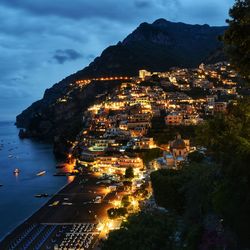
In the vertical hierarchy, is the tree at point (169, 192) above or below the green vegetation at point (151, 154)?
above

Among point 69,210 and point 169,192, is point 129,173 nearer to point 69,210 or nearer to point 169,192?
point 69,210

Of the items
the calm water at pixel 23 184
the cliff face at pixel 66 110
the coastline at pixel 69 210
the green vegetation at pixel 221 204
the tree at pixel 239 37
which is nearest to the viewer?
the tree at pixel 239 37

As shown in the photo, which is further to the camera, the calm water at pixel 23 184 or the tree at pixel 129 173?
the tree at pixel 129 173

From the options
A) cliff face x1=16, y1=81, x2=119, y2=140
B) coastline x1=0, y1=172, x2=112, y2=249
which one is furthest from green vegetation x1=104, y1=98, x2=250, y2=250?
cliff face x1=16, y1=81, x2=119, y2=140

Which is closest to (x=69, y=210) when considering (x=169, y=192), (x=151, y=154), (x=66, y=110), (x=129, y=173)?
(x=129, y=173)

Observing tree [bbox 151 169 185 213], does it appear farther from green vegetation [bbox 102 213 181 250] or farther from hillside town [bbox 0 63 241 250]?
green vegetation [bbox 102 213 181 250]

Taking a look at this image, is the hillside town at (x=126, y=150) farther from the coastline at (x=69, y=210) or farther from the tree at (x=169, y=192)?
the tree at (x=169, y=192)

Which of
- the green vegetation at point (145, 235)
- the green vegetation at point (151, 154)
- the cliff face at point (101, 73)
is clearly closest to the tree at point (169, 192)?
the green vegetation at point (145, 235)

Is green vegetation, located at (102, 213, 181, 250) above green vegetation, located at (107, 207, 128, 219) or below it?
above
